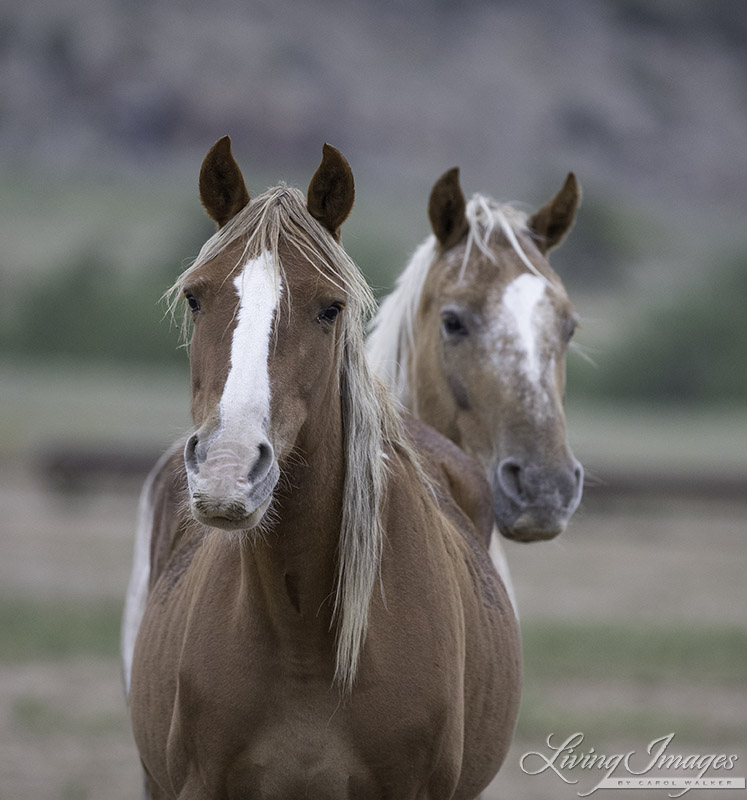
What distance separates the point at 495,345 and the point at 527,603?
920 cm

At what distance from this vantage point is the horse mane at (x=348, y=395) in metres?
2.73

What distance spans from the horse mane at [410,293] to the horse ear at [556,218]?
65 mm

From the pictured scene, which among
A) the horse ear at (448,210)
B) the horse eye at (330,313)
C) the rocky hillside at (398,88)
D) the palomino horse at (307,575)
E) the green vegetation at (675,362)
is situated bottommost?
the palomino horse at (307,575)

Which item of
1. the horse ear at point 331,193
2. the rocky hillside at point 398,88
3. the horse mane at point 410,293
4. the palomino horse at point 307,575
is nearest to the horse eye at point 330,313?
the palomino horse at point 307,575

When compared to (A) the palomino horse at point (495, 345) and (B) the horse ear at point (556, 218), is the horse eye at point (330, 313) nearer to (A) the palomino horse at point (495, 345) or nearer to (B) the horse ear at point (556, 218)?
(A) the palomino horse at point (495, 345)

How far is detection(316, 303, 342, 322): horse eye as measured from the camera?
271cm

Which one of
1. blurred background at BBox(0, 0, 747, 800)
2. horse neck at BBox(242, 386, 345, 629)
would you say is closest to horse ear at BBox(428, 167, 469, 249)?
blurred background at BBox(0, 0, 747, 800)

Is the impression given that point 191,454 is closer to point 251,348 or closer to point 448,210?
point 251,348

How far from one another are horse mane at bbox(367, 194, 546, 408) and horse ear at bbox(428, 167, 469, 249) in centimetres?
4

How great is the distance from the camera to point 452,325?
444 centimetres

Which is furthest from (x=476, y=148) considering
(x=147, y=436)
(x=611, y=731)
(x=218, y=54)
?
(x=611, y=731)

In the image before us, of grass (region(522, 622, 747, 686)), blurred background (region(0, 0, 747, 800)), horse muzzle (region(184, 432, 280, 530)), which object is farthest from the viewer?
grass (region(522, 622, 747, 686))

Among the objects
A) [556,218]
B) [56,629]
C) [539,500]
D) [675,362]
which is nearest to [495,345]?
[539,500]

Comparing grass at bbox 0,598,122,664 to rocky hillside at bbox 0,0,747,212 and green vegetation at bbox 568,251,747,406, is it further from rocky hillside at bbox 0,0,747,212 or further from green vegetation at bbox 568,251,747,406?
rocky hillside at bbox 0,0,747,212
